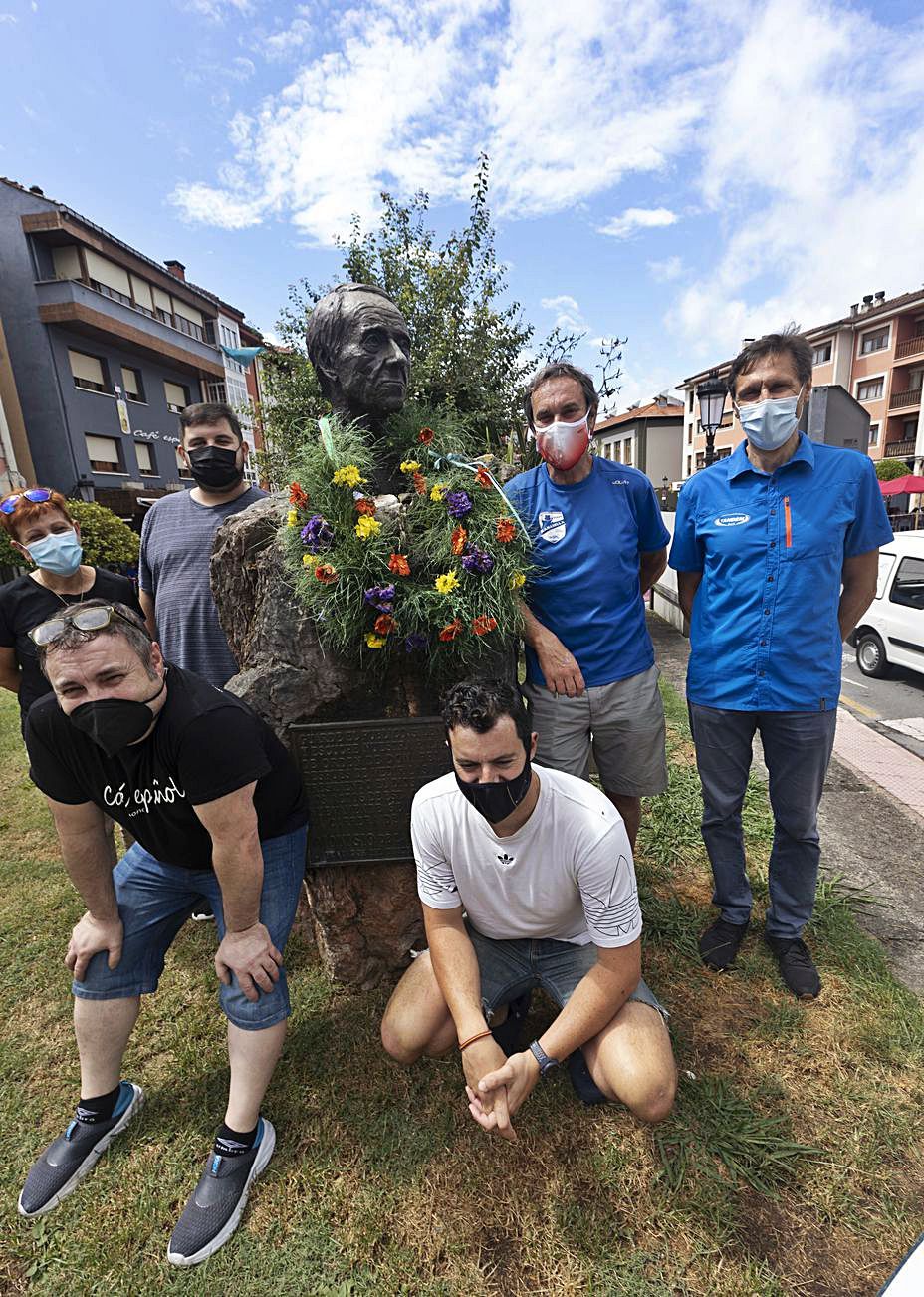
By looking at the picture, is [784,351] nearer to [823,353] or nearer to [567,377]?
[567,377]

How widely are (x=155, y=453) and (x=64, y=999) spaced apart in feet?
77.4

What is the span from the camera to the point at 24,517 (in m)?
2.63

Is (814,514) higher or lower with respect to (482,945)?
higher

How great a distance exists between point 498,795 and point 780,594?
1309 millimetres

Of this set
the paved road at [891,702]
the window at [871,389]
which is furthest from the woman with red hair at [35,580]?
the window at [871,389]

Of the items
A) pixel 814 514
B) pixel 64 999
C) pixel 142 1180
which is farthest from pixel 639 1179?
pixel 64 999

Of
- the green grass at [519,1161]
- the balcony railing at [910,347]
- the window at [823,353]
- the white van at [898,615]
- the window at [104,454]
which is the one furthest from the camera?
the window at [823,353]

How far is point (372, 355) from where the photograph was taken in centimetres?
245

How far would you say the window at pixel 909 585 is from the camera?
7.34 m

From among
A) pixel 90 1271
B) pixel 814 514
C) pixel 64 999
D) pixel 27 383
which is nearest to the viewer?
pixel 90 1271

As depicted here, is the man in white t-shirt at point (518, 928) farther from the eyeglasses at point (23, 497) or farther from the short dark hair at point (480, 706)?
the eyeglasses at point (23, 497)

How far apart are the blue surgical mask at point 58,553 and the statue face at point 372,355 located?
4.42ft

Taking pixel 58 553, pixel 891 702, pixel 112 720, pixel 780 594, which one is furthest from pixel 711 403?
pixel 112 720

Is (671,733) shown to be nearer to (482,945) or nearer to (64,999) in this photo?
(482,945)
